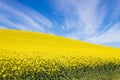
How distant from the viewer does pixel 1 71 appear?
33.9 ft

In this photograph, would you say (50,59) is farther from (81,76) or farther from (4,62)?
(4,62)

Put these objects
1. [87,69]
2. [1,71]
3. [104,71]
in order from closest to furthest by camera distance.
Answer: [1,71] < [87,69] < [104,71]

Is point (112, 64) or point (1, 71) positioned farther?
point (112, 64)

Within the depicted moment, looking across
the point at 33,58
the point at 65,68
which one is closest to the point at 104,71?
the point at 65,68

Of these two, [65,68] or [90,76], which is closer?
[65,68]

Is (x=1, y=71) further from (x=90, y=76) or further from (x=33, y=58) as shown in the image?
(x=90, y=76)

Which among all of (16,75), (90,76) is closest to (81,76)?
(90,76)

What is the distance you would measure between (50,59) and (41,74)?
1955 mm

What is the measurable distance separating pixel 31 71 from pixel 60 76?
2004 mm

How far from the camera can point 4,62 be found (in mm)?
11211

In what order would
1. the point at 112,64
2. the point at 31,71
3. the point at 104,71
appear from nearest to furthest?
the point at 31,71 → the point at 104,71 → the point at 112,64

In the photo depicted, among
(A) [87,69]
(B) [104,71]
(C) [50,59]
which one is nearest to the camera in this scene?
(C) [50,59]

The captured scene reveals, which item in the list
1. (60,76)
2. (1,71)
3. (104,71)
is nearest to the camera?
(1,71)

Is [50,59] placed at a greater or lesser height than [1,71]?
greater
